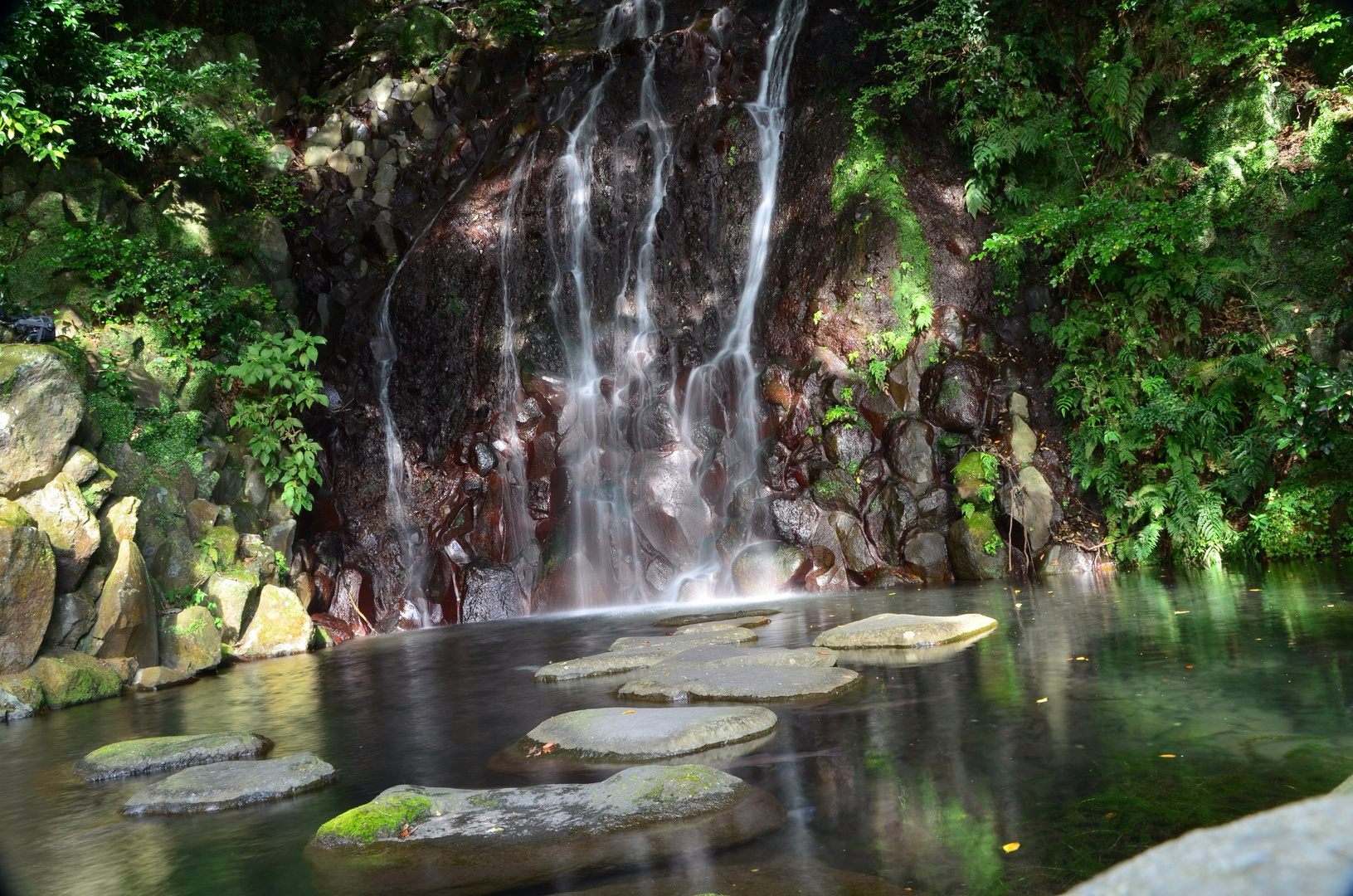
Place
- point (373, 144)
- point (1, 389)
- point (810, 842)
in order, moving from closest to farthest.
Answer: point (810, 842)
point (1, 389)
point (373, 144)

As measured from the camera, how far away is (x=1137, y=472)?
11781mm

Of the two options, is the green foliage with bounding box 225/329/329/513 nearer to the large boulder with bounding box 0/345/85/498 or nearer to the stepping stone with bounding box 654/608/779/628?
the large boulder with bounding box 0/345/85/498

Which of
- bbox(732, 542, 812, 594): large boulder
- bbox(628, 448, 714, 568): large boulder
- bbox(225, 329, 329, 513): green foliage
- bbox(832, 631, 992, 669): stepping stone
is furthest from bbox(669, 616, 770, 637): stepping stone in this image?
bbox(225, 329, 329, 513): green foliage

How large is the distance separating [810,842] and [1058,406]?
10.7 m

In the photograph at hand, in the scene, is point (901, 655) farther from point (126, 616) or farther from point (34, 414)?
point (34, 414)

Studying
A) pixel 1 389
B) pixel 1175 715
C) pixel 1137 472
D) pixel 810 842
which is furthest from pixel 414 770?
pixel 1137 472

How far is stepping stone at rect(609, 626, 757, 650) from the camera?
7703 millimetres

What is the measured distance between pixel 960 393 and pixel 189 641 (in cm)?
1049

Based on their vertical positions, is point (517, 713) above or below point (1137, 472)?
below

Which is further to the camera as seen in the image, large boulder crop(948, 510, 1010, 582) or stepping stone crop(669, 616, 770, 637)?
large boulder crop(948, 510, 1010, 582)

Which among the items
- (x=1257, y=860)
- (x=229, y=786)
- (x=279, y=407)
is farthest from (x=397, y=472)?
(x=1257, y=860)

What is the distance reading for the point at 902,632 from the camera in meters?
7.11

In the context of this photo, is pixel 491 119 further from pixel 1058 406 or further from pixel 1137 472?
pixel 1137 472

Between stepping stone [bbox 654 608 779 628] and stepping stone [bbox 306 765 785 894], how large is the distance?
5455 mm
